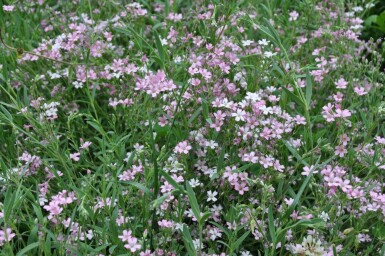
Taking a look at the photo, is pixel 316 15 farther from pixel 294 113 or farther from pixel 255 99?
pixel 255 99

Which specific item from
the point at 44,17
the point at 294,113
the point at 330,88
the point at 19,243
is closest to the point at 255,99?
the point at 294,113

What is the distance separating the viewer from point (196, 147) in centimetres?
282

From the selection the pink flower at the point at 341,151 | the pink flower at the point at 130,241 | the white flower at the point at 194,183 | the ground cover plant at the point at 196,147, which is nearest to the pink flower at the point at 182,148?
the ground cover plant at the point at 196,147

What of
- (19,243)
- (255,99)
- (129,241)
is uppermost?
(255,99)

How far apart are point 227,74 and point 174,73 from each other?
0.99 feet

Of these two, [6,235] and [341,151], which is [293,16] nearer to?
[341,151]

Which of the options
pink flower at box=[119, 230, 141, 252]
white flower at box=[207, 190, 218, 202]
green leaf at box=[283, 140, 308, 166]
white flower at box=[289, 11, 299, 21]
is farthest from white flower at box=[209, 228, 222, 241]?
white flower at box=[289, 11, 299, 21]

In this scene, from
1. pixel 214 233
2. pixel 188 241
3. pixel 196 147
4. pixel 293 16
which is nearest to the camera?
pixel 188 241

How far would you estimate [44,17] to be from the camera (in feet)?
13.8

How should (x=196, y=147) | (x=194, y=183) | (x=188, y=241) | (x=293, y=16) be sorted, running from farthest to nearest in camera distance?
(x=293, y=16) → (x=196, y=147) → (x=194, y=183) → (x=188, y=241)

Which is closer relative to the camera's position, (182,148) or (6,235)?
(6,235)

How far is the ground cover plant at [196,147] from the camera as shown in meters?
2.41

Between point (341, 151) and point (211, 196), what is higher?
point (341, 151)

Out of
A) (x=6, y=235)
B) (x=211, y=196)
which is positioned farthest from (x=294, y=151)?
(x=6, y=235)
